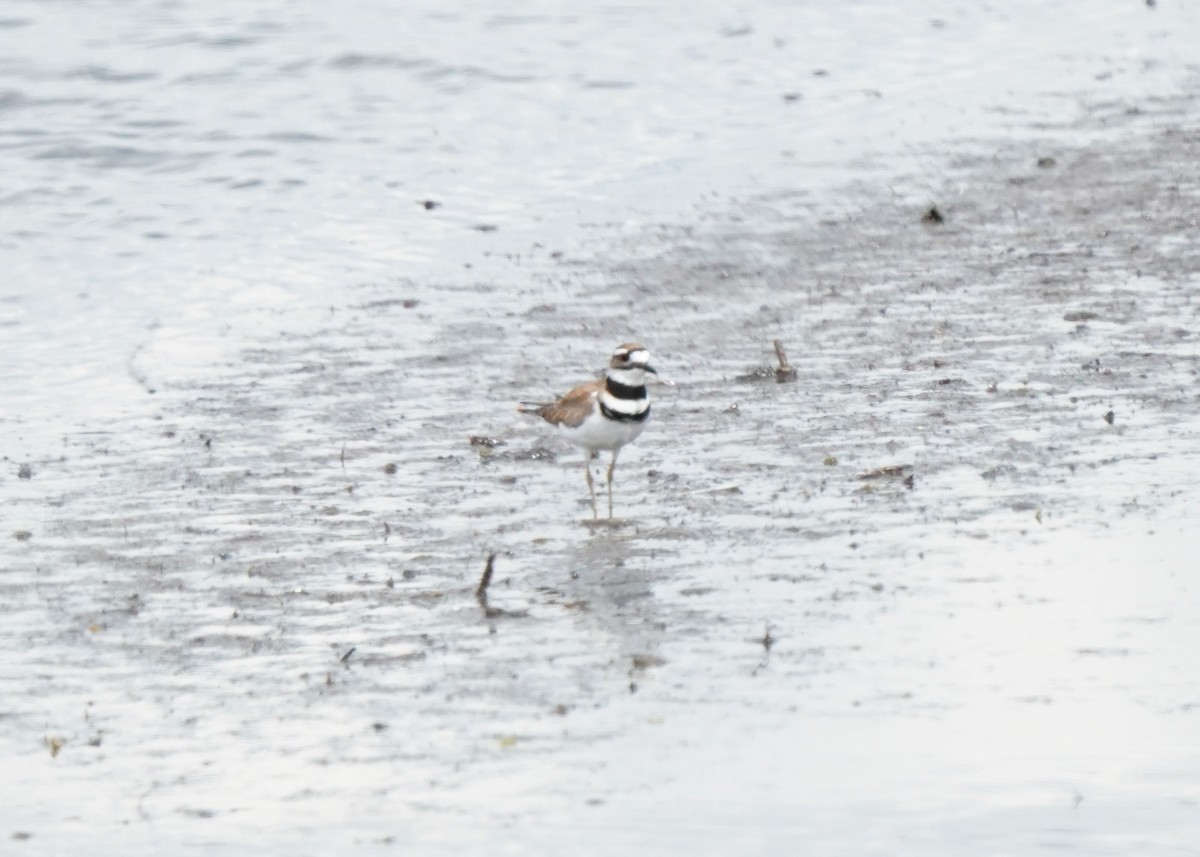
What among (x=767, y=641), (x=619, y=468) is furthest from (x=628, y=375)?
(x=767, y=641)

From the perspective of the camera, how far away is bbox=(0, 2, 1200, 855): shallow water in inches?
242

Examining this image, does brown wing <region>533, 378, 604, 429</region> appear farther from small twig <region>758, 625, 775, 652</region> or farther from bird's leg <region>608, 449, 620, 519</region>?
small twig <region>758, 625, 775, 652</region>

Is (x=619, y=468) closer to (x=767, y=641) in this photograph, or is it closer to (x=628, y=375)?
(x=628, y=375)

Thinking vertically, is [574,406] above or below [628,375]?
below

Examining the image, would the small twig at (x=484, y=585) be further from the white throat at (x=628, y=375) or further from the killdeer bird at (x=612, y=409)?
the white throat at (x=628, y=375)

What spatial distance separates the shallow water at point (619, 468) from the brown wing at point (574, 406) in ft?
1.10

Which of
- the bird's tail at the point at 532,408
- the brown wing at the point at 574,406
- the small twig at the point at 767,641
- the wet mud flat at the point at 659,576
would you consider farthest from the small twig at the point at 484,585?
the bird's tail at the point at 532,408

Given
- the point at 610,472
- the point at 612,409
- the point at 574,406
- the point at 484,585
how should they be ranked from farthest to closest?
the point at 574,406
the point at 610,472
the point at 612,409
the point at 484,585

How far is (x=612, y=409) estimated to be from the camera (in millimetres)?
9211

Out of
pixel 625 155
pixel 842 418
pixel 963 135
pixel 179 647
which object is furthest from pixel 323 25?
pixel 179 647

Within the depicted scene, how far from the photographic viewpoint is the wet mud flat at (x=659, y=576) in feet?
19.7

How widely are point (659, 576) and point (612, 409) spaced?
4.38 ft

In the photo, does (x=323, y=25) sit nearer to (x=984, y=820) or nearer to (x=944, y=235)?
(x=944, y=235)

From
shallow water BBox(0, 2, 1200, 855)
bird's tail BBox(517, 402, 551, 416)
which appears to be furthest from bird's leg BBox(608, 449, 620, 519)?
bird's tail BBox(517, 402, 551, 416)
